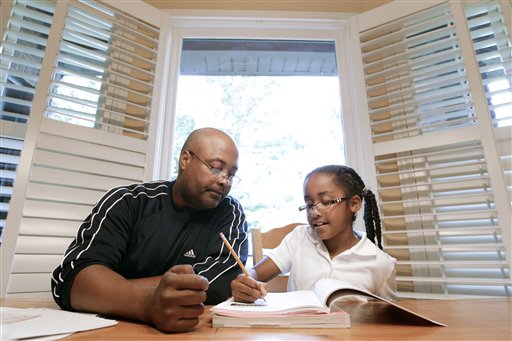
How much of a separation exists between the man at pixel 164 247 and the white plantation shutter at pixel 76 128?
553 mm

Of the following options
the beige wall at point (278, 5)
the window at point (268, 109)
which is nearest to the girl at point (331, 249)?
the window at point (268, 109)

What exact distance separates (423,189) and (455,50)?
0.74 meters

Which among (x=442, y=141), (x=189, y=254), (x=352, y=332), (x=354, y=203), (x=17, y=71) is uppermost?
(x=17, y=71)

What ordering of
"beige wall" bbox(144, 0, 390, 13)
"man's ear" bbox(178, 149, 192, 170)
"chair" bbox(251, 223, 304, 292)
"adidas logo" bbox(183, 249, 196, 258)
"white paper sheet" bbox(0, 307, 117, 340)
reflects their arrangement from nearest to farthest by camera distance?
"white paper sheet" bbox(0, 307, 117, 340)
"adidas logo" bbox(183, 249, 196, 258)
"man's ear" bbox(178, 149, 192, 170)
"chair" bbox(251, 223, 304, 292)
"beige wall" bbox(144, 0, 390, 13)

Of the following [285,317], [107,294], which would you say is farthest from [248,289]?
[107,294]

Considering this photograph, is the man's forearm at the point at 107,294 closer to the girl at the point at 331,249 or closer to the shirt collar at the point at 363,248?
the girl at the point at 331,249

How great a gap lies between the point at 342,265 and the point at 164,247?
2.04 feet

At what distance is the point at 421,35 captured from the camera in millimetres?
→ 1625

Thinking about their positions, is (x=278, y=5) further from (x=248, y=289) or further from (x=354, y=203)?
(x=248, y=289)

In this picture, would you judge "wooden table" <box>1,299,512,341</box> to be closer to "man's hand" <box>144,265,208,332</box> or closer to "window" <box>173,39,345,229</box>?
"man's hand" <box>144,265,208,332</box>

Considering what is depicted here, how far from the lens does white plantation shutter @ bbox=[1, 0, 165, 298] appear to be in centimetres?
127

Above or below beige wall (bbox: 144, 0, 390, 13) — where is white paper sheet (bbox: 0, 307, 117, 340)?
below

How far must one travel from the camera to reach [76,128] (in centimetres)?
144

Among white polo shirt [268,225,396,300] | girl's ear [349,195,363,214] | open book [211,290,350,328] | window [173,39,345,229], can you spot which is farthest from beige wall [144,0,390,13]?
open book [211,290,350,328]
